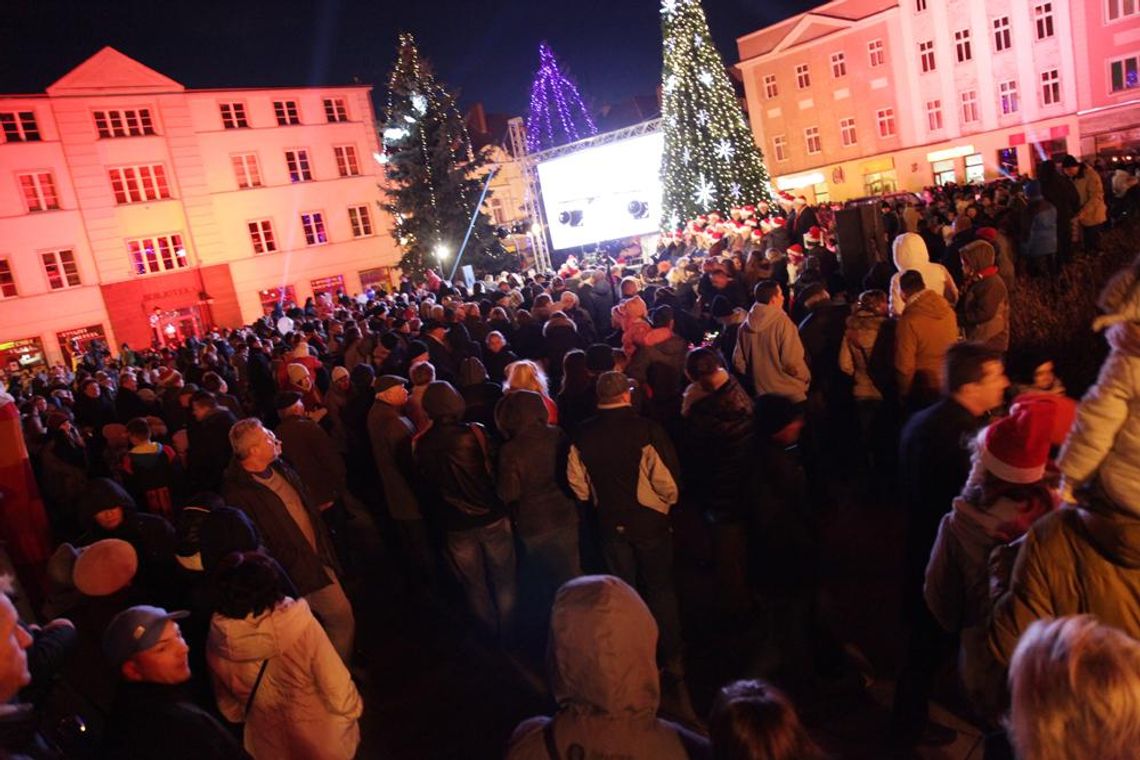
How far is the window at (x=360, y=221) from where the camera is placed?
125 feet

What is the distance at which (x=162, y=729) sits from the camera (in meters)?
2.46

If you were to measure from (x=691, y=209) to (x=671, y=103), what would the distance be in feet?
11.1

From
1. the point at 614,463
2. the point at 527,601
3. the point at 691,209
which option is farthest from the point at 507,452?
the point at 691,209

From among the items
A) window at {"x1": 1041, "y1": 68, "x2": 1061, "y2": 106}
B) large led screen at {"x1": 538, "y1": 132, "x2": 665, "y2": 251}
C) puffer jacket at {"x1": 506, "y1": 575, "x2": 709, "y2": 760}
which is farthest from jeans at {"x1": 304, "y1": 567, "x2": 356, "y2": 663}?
window at {"x1": 1041, "y1": 68, "x2": 1061, "y2": 106}

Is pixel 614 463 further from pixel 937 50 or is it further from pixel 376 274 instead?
pixel 937 50

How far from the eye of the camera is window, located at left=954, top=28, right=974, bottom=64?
38844 mm

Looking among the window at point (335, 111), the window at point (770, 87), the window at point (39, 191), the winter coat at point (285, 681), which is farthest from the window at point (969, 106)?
the winter coat at point (285, 681)

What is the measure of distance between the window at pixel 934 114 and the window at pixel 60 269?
43.0 meters

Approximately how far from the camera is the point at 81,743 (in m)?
3.14

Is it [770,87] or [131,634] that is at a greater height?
[770,87]

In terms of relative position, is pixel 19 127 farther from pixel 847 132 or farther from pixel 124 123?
pixel 847 132

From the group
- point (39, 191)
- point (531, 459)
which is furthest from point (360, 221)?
point (531, 459)

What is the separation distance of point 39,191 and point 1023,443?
37028 millimetres

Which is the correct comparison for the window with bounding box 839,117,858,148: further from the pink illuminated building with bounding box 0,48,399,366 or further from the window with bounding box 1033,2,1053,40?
the pink illuminated building with bounding box 0,48,399,366
